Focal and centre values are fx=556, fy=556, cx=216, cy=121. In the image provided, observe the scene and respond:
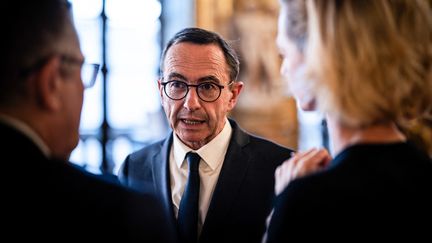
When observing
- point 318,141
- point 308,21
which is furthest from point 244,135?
point 318,141

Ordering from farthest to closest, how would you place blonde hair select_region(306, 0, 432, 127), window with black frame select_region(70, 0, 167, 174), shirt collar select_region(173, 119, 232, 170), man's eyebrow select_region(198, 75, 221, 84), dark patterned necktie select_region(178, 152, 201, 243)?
1. window with black frame select_region(70, 0, 167, 174)
2. man's eyebrow select_region(198, 75, 221, 84)
3. shirt collar select_region(173, 119, 232, 170)
4. dark patterned necktie select_region(178, 152, 201, 243)
5. blonde hair select_region(306, 0, 432, 127)

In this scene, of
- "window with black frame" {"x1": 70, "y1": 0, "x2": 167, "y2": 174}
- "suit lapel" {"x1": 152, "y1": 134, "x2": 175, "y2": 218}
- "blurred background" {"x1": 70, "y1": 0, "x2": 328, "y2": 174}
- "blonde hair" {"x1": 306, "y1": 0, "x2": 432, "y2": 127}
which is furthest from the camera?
"window with black frame" {"x1": 70, "y1": 0, "x2": 167, "y2": 174}

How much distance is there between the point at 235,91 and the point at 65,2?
1.79 m

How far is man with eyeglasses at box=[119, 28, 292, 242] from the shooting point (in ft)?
9.12

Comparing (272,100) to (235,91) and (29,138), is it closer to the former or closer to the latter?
(235,91)

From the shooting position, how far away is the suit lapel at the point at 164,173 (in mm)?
2853

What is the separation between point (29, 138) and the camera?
1534 mm

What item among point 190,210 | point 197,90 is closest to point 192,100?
point 197,90

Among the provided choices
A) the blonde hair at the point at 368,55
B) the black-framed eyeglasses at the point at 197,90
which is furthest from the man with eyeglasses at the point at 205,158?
the blonde hair at the point at 368,55

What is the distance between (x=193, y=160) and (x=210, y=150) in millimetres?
132

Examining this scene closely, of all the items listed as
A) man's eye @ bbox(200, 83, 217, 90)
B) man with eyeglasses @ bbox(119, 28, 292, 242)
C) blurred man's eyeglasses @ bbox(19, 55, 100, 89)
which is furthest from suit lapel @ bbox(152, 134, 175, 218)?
blurred man's eyeglasses @ bbox(19, 55, 100, 89)

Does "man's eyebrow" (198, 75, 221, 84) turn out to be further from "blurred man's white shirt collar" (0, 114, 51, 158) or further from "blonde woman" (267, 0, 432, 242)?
"blurred man's white shirt collar" (0, 114, 51, 158)

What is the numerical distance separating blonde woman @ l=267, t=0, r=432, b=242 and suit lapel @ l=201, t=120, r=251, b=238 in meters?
1.16

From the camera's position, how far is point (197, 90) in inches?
122
